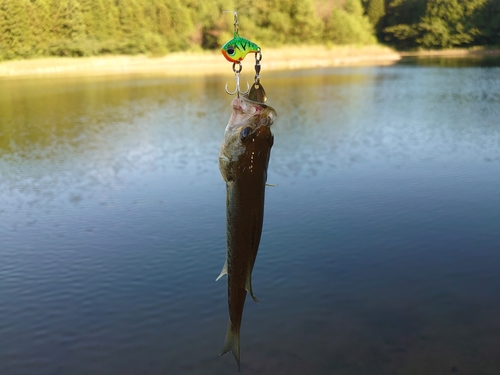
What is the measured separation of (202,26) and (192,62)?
20753 mm

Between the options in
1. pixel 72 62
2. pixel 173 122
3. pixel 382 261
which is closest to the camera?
pixel 382 261

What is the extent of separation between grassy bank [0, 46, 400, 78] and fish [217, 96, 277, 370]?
3957cm

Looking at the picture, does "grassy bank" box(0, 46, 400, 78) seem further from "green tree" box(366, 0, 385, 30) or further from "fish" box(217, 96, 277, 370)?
"fish" box(217, 96, 277, 370)

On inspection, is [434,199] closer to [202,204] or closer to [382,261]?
[382,261]

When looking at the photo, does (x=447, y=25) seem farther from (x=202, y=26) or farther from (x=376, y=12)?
(x=202, y=26)

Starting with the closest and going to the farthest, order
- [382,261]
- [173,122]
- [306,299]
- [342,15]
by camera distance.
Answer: [306,299], [382,261], [173,122], [342,15]

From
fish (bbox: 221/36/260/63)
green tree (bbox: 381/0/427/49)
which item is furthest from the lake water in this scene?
green tree (bbox: 381/0/427/49)

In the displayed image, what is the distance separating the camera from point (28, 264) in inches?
310

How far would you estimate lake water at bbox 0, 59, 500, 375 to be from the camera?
5.63 metres

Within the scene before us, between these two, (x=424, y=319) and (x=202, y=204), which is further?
(x=202, y=204)

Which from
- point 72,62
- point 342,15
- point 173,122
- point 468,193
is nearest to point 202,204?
point 468,193

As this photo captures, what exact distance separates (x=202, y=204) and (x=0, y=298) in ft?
13.5

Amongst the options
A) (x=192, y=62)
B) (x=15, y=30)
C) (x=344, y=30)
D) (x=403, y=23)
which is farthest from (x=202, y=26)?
(x=403, y=23)

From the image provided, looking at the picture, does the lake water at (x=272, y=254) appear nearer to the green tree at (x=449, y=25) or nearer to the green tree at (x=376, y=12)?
the green tree at (x=449, y=25)
